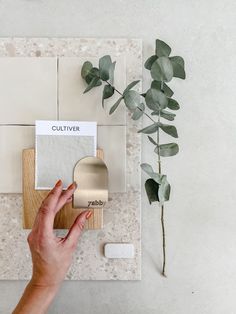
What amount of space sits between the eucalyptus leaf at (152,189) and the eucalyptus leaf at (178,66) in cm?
35

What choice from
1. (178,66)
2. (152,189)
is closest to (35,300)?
(152,189)

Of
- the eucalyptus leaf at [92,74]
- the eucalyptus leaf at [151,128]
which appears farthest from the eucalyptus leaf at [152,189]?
the eucalyptus leaf at [92,74]

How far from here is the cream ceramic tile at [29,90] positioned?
129cm

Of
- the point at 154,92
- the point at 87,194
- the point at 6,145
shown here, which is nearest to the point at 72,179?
the point at 87,194

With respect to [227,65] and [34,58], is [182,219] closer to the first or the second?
[227,65]

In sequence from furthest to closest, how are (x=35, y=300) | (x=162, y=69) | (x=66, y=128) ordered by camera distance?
1. (x=66, y=128)
2. (x=162, y=69)
3. (x=35, y=300)

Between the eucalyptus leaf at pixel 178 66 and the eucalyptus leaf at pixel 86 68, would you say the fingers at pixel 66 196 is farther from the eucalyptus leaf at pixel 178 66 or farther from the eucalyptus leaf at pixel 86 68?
the eucalyptus leaf at pixel 178 66

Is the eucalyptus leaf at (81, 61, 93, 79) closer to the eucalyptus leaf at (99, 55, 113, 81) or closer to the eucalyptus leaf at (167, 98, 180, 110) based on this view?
the eucalyptus leaf at (99, 55, 113, 81)

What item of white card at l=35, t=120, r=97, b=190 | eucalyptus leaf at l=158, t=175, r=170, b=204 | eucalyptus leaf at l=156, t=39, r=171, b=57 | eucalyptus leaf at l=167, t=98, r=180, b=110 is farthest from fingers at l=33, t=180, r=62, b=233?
eucalyptus leaf at l=156, t=39, r=171, b=57

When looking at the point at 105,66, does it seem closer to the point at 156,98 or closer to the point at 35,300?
the point at 156,98

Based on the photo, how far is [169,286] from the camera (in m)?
1.33

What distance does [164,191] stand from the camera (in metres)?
1.21

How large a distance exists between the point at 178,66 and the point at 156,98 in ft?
0.47

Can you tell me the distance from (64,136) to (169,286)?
0.64 meters
